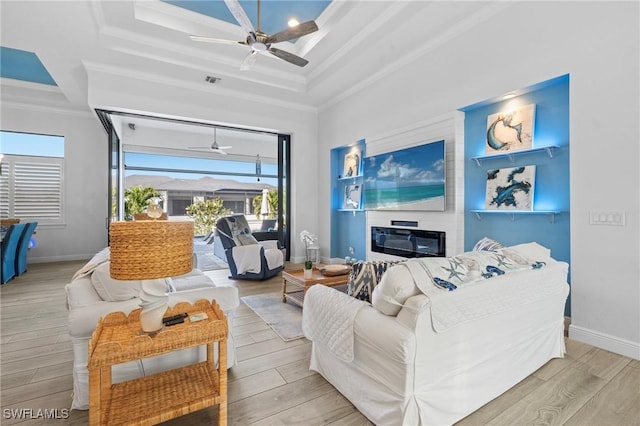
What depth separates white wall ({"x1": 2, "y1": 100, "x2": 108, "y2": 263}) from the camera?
6.03 metres

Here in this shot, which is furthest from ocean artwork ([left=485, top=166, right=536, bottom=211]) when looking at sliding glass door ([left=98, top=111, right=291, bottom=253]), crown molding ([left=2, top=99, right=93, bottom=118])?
crown molding ([left=2, top=99, right=93, bottom=118])

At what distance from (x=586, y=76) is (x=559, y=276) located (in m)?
1.78

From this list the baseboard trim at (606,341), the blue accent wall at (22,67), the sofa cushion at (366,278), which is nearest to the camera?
the sofa cushion at (366,278)

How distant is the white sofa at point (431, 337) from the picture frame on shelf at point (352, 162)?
3.70 metres

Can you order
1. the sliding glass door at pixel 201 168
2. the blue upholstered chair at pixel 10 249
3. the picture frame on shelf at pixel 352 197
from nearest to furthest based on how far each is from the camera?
the blue upholstered chair at pixel 10 249 → the picture frame on shelf at pixel 352 197 → the sliding glass door at pixel 201 168

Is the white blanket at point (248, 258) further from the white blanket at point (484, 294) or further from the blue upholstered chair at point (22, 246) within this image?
the white blanket at point (484, 294)

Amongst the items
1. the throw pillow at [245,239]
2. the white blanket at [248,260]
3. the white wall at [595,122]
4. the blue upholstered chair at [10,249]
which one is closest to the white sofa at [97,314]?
the white blanket at [248,260]

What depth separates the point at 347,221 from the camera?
5.94 meters

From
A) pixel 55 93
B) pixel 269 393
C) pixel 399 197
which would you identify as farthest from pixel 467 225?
pixel 55 93

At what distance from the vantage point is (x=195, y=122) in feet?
17.9

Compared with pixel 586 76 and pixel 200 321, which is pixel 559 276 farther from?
pixel 200 321

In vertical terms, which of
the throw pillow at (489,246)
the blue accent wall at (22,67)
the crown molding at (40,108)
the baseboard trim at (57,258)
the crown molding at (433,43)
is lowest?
the baseboard trim at (57,258)

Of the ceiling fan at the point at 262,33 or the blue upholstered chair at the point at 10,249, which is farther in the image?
the blue upholstered chair at the point at 10,249

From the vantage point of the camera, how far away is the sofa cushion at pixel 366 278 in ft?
5.79
